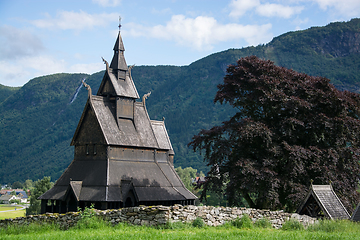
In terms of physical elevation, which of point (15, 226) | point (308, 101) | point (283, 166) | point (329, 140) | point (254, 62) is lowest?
point (15, 226)

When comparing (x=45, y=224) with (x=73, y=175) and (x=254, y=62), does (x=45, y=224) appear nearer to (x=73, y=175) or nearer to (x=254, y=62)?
(x=73, y=175)

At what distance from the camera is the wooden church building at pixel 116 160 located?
32938 millimetres

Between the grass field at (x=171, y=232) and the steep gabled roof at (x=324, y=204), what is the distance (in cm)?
178

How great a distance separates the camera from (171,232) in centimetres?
1628

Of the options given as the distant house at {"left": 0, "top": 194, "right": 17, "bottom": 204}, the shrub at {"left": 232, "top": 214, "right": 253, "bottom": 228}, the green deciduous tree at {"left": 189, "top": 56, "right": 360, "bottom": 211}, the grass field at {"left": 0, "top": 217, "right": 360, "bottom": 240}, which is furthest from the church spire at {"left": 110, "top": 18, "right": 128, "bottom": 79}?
the distant house at {"left": 0, "top": 194, "right": 17, "bottom": 204}

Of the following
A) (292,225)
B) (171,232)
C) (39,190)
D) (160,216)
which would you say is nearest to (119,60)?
(160,216)

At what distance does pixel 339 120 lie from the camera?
91.1ft

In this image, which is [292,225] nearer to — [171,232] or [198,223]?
[198,223]

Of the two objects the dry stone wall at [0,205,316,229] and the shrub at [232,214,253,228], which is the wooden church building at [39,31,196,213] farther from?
the shrub at [232,214,253,228]

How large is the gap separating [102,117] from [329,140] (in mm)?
20316

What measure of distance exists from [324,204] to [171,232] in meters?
10.2

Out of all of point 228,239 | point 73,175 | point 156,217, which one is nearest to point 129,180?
point 73,175

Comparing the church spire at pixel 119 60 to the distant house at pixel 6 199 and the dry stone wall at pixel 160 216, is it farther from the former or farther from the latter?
the distant house at pixel 6 199

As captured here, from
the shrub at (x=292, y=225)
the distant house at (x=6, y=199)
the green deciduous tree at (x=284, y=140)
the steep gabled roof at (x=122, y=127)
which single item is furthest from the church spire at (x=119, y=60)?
the distant house at (x=6, y=199)
